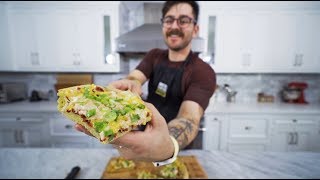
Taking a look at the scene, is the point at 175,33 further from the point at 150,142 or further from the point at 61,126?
the point at 61,126

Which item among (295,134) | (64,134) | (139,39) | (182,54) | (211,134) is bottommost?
(64,134)

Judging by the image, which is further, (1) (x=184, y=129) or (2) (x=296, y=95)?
(2) (x=296, y=95)

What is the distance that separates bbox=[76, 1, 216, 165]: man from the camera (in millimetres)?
181

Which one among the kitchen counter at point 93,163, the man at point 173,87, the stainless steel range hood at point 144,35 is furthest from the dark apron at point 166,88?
the stainless steel range hood at point 144,35

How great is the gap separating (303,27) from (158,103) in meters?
0.20

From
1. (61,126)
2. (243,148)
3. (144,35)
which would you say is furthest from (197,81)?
(61,126)

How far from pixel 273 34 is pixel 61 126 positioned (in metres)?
0.99

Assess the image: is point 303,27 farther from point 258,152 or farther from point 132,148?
point 258,152

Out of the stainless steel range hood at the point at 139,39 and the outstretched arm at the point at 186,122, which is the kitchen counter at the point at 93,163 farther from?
the stainless steel range hood at the point at 139,39

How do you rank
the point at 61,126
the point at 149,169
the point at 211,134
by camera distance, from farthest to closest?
1. the point at 61,126
2. the point at 211,134
3. the point at 149,169

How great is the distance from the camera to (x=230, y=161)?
612mm

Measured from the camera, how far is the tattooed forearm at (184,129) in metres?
0.33

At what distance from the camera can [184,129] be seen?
13.6 inches

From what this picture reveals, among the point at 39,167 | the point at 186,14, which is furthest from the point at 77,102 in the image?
the point at 39,167
